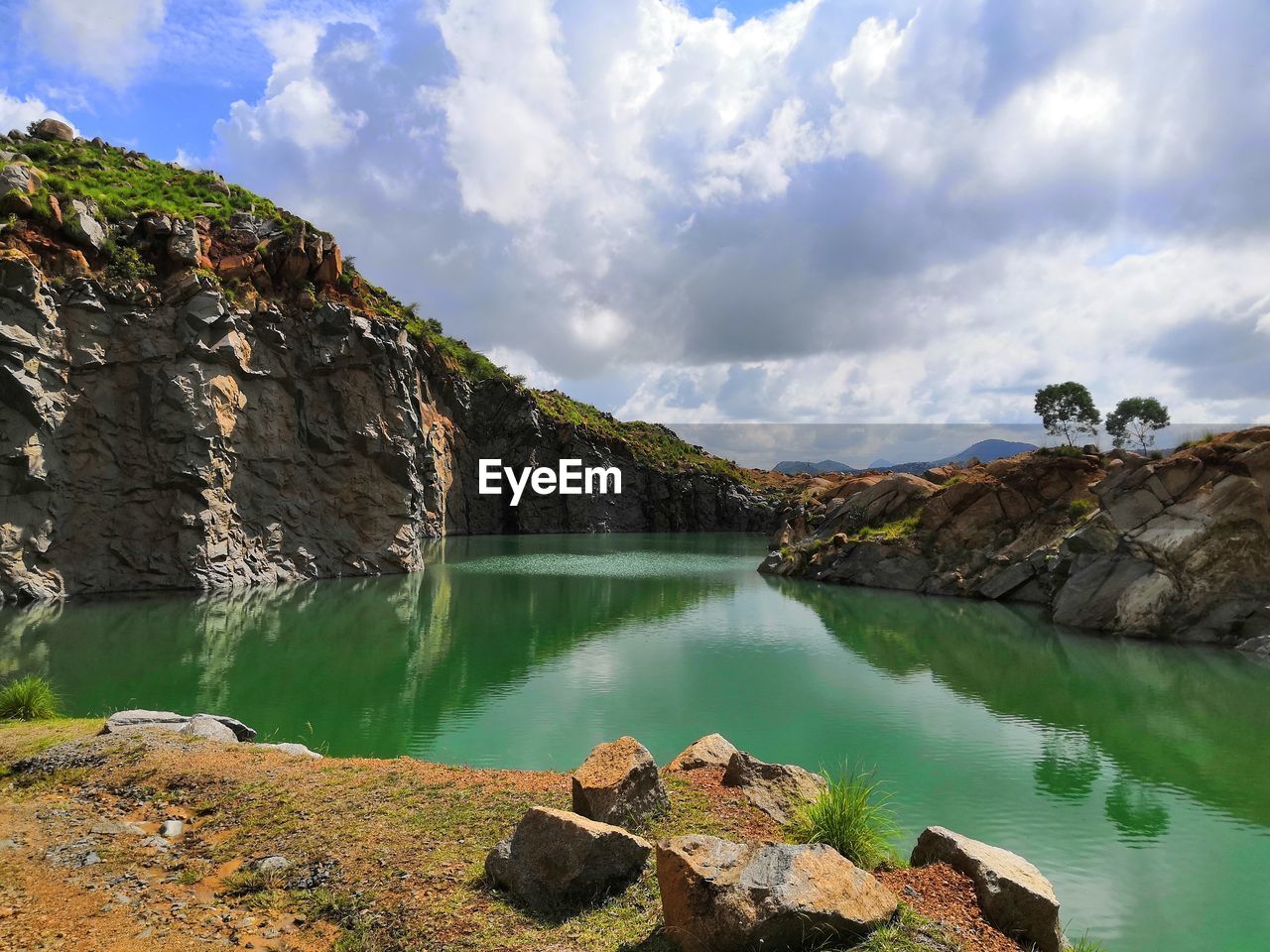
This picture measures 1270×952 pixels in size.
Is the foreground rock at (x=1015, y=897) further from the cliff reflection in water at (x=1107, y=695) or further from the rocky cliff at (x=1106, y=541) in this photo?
the rocky cliff at (x=1106, y=541)

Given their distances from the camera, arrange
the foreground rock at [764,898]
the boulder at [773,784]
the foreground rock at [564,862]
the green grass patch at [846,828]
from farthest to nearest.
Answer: the boulder at [773,784] → the green grass patch at [846,828] → the foreground rock at [564,862] → the foreground rock at [764,898]

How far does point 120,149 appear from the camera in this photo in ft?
173

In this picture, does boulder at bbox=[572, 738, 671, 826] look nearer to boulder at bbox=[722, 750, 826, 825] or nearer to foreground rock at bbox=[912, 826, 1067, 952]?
boulder at bbox=[722, 750, 826, 825]

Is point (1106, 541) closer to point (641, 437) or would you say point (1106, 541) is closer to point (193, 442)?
point (193, 442)

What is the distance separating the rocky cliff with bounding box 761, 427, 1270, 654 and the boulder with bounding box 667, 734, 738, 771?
28.4 m

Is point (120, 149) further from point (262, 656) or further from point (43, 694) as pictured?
point (43, 694)

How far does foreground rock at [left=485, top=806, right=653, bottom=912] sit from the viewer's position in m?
6.72

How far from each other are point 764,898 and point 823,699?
1617 centimetres

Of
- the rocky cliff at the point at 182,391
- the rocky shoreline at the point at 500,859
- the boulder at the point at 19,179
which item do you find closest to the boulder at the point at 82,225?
the rocky cliff at the point at 182,391

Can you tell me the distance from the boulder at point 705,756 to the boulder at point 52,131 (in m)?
65.7

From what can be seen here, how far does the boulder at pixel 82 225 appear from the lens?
116 ft

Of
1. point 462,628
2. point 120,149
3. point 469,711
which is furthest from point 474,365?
point 469,711

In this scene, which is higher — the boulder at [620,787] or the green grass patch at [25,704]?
the boulder at [620,787]

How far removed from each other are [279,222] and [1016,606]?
2056 inches
